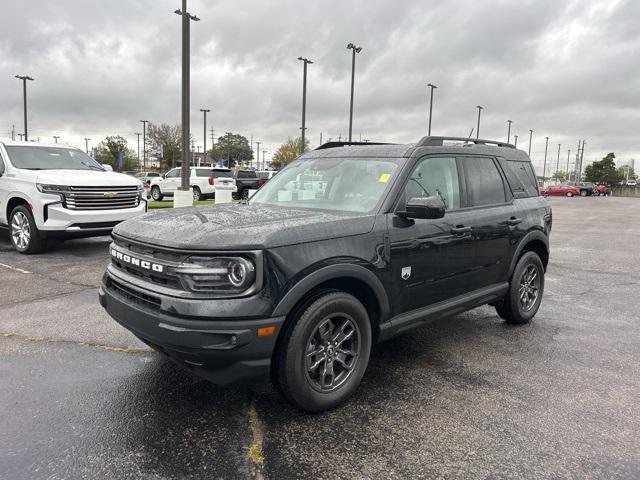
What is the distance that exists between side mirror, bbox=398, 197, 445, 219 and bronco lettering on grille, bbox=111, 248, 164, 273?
5.64 ft

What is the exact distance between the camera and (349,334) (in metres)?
3.37

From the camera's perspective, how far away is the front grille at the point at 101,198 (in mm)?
8219

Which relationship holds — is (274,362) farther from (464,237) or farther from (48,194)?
(48,194)

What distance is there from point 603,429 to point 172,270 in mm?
2865

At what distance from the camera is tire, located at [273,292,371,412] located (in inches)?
118

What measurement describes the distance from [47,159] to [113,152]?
256 feet

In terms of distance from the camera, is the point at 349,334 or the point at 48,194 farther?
the point at 48,194

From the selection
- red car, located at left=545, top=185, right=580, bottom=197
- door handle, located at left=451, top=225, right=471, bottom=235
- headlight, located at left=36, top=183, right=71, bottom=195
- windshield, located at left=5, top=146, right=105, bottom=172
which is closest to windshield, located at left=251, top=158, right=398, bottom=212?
door handle, located at left=451, top=225, right=471, bottom=235

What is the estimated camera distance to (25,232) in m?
8.52

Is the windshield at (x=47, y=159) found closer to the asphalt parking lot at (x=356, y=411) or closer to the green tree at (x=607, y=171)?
the asphalt parking lot at (x=356, y=411)

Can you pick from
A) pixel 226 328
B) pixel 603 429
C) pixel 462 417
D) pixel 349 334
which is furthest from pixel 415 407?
pixel 226 328

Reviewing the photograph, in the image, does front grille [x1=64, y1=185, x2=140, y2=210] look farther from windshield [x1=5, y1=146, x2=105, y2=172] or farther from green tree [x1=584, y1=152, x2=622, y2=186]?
green tree [x1=584, y1=152, x2=622, y2=186]

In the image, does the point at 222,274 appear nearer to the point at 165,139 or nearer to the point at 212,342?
the point at 212,342

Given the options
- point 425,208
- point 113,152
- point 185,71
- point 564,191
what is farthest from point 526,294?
point 113,152
